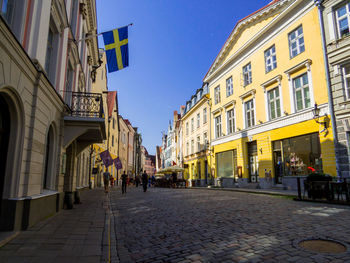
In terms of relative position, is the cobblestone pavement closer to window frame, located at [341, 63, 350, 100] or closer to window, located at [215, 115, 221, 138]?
window frame, located at [341, 63, 350, 100]

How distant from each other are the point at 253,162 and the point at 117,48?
15.0m

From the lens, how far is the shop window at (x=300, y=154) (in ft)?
48.8

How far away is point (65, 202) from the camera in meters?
9.63

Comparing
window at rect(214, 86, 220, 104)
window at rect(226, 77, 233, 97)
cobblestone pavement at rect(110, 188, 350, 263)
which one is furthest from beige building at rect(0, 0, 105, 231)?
window at rect(214, 86, 220, 104)

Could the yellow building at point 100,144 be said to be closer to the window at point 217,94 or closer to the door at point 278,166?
the window at point 217,94

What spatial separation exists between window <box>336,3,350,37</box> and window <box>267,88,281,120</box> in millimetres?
5624

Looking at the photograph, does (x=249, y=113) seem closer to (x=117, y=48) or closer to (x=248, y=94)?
(x=248, y=94)

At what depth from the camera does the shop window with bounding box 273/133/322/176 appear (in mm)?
14875

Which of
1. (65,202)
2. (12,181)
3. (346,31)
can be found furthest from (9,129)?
(346,31)

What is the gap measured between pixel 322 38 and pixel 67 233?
1588 centimetres

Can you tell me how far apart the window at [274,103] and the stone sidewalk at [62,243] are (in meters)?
15.4

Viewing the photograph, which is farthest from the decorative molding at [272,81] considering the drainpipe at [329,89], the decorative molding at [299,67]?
the drainpipe at [329,89]

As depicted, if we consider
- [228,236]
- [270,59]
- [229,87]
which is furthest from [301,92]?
[228,236]

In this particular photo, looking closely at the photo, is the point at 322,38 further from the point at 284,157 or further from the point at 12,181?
the point at 12,181
